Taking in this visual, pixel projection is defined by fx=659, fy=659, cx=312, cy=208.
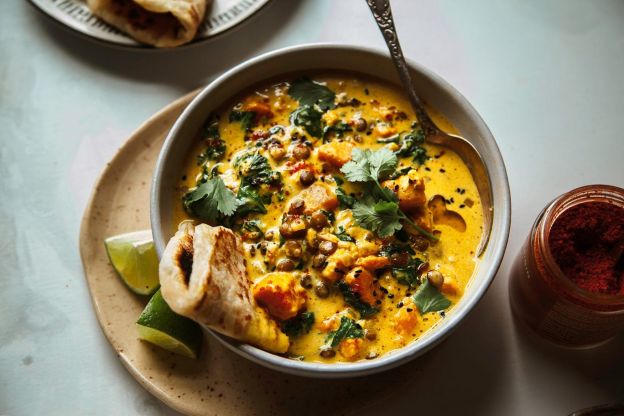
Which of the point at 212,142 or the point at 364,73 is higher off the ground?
the point at 364,73

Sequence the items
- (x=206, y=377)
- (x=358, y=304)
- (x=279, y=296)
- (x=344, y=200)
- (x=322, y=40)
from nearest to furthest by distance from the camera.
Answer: (x=279, y=296)
(x=358, y=304)
(x=206, y=377)
(x=344, y=200)
(x=322, y=40)

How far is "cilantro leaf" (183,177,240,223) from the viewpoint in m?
3.34

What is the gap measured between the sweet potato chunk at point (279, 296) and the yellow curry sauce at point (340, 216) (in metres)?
0.01

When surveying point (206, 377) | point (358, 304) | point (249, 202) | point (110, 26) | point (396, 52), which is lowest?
point (206, 377)

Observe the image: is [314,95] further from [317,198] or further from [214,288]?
[214,288]

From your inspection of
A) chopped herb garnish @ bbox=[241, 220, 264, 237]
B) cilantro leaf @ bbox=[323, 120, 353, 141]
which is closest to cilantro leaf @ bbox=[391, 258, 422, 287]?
chopped herb garnish @ bbox=[241, 220, 264, 237]

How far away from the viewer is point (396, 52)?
3494 millimetres

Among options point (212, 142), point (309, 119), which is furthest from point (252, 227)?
point (309, 119)

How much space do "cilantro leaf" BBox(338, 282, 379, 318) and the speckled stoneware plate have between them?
1932 millimetres

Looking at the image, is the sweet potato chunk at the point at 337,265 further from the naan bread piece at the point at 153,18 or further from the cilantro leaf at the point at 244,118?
the naan bread piece at the point at 153,18

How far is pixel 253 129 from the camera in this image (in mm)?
3674

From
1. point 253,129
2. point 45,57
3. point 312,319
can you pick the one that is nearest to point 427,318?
point 312,319

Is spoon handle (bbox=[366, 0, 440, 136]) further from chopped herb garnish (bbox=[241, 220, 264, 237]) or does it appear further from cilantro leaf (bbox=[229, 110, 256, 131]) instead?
chopped herb garnish (bbox=[241, 220, 264, 237])

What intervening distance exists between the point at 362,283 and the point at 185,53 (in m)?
2.05
